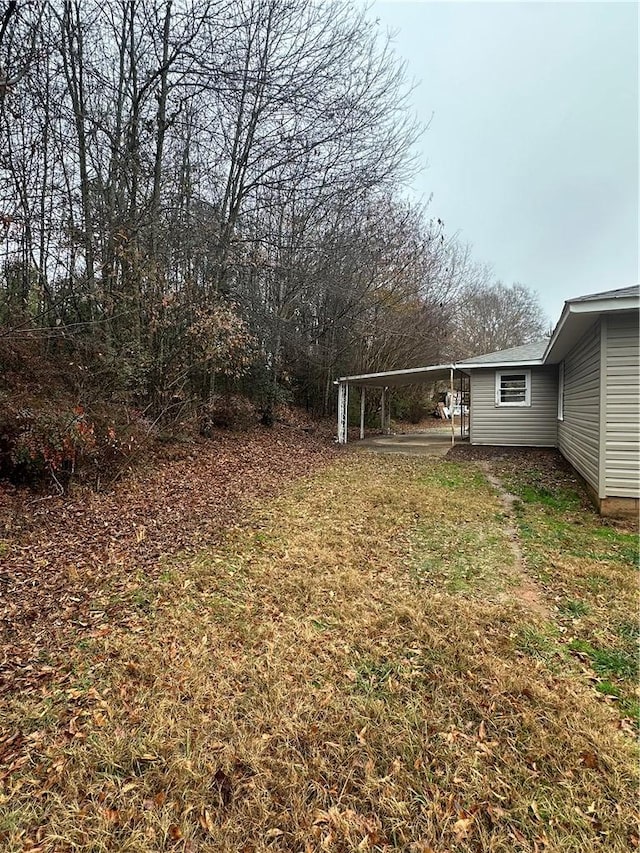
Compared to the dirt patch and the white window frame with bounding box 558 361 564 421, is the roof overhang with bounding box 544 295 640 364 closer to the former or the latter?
the dirt patch

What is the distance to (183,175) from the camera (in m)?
7.96

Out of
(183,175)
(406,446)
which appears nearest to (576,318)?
(406,446)

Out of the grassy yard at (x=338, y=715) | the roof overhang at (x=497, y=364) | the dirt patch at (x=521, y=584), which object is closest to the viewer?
the grassy yard at (x=338, y=715)

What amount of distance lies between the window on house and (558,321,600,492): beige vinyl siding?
1981 mm

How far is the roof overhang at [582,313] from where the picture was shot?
4629 mm

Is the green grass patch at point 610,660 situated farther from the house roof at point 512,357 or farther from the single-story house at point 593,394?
the house roof at point 512,357

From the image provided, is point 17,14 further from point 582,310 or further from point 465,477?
point 465,477

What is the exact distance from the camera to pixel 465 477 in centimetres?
777

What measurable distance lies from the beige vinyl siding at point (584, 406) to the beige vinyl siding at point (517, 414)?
6.10 ft

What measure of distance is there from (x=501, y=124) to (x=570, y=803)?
1557cm

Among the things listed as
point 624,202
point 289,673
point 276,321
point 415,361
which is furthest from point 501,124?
point 289,673

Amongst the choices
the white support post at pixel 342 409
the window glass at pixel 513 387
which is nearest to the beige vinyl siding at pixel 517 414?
the window glass at pixel 513 387

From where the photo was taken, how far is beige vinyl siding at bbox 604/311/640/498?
490 cm

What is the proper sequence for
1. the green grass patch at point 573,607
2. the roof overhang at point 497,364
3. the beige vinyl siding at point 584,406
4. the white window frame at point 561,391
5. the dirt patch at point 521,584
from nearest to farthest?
the green grass patch at point 573,607 → the dirt patch at point 521,584 → the beige vinyl siding at point 584,406 → the white window frame at point 561,391 → the roof overhang at point 497,364
